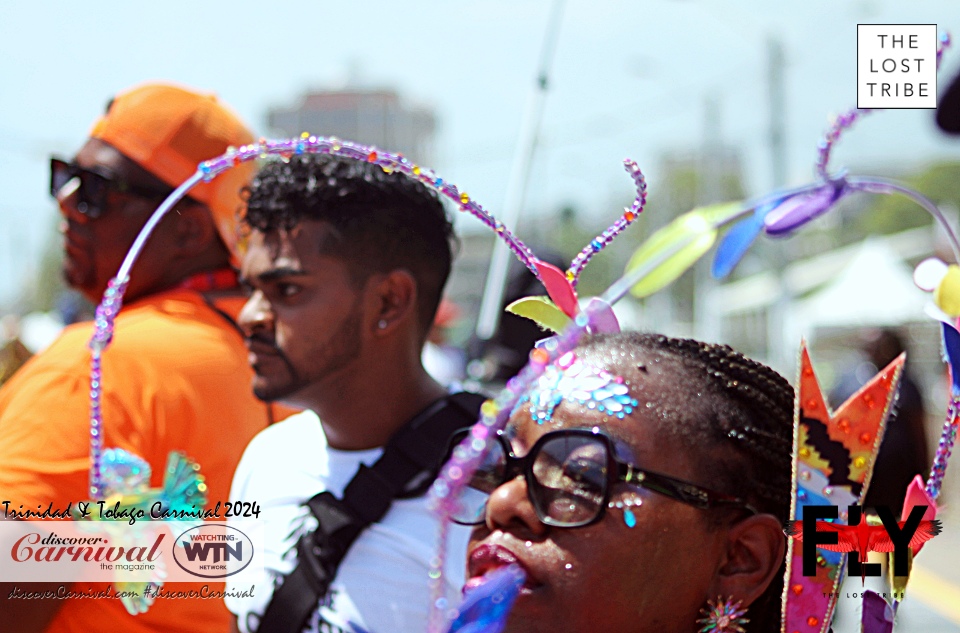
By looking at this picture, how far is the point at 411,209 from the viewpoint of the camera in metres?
2.18

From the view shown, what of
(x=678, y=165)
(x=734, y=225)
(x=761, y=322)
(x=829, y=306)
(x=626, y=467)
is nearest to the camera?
(x=626, y=467)

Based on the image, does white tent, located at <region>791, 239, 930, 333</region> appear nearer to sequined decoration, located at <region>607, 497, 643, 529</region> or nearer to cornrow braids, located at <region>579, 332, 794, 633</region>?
cornrow braids, located at <region>579, 332, 794, 633</region>

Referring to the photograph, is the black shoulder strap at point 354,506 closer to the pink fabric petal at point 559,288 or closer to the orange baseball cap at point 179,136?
the pink fabric petal at point 559,288

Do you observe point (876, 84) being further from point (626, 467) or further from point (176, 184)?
point (176, 184)

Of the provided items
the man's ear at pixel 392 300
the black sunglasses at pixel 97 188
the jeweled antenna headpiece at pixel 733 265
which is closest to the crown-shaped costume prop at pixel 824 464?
the jeweled antenna headpiece at pixel 733 265

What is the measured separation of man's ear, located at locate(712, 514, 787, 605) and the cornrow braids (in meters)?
0.03

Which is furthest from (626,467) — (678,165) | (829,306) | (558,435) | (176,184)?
(678,165)

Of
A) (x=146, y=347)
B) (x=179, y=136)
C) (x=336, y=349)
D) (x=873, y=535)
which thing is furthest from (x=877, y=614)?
(x=179, y=136)

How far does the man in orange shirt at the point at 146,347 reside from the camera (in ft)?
6.66

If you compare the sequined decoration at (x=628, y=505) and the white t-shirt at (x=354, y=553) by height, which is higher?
the sequined decoration at (x=628, y=505)

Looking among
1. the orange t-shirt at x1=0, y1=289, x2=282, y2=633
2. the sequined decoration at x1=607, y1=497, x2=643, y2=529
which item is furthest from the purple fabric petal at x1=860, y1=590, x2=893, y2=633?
the orange t-shirt at x1=0, y1=289, x2=282, y2=633

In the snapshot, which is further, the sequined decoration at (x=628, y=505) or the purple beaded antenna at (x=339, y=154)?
the purple beaded antenna at (x=339, y=154)

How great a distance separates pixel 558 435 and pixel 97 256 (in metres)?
1.52

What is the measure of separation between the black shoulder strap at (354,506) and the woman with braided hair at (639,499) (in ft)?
1.43
